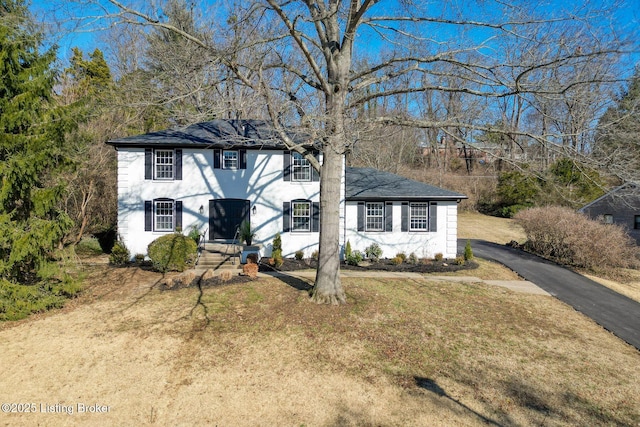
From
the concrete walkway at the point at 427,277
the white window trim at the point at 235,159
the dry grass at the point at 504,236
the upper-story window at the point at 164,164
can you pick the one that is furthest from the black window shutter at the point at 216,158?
the dry grass at the point at 504,236

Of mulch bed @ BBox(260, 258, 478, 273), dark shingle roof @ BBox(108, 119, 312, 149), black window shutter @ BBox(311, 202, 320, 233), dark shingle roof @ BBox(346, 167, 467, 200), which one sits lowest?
mulch bed @ BBox(260, 258, 478, 273)

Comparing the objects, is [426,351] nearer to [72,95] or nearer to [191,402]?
[191,402]

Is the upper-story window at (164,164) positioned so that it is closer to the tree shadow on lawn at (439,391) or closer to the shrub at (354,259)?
the shrub at (354,259)

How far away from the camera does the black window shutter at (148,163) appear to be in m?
14.8

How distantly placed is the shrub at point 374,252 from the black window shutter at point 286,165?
16.8 feet

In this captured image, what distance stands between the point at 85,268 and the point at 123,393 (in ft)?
32.4

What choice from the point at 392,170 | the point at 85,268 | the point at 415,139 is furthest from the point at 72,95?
the point at 415,139

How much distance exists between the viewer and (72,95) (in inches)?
650

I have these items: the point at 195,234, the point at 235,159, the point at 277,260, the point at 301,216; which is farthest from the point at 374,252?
the point at 195,234

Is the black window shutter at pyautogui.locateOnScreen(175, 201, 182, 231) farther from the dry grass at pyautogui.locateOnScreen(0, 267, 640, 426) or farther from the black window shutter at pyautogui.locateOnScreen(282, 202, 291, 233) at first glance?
the dry grass at pyautogui.locateOnScreen(0, 267, 640, 426)

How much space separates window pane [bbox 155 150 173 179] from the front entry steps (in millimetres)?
3688

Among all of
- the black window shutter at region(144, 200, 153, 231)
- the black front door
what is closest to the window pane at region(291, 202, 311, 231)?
the black front door

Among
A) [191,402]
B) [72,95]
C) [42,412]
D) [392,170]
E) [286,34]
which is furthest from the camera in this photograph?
[392,170]

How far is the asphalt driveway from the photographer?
966 centimetres
